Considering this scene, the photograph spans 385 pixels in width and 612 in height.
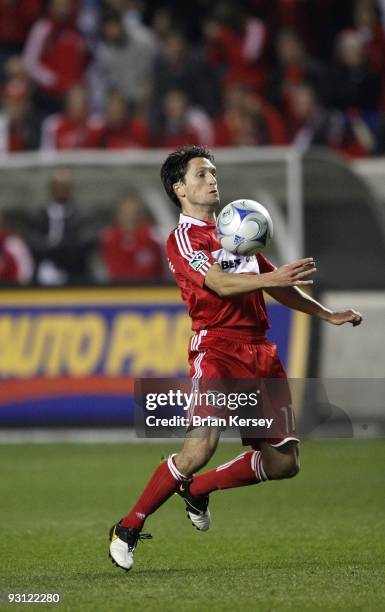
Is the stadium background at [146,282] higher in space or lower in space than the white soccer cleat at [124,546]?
higher

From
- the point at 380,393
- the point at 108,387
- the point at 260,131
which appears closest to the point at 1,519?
the point at 108,387

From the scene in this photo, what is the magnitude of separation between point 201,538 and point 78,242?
6035 millimetres

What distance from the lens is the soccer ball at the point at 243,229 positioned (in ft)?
19.5

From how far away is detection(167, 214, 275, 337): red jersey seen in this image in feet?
19.9

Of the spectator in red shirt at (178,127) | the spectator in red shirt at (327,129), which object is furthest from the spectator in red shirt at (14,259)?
the spectator in red shirt at (327,129)

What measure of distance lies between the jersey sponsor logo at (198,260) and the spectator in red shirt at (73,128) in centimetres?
887

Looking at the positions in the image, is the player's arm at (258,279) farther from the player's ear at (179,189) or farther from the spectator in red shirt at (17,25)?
the spectator in red shirt at (17,25)

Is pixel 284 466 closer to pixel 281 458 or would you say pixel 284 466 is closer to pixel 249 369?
pixel 281 458

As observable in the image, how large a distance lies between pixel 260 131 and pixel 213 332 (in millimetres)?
8552

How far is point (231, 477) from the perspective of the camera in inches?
249

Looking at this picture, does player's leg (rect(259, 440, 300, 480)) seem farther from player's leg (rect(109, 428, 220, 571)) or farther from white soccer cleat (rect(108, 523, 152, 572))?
white soccer cleat (rect(108, 523, 152, 572))

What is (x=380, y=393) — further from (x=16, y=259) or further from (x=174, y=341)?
(x=16, y=259)

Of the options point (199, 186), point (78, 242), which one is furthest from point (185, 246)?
point (78, 242)

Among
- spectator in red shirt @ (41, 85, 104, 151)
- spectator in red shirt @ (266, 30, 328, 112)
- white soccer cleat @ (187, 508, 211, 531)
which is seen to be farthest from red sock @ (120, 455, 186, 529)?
spectator in red shirt @ (266, 30, 328, 112)
